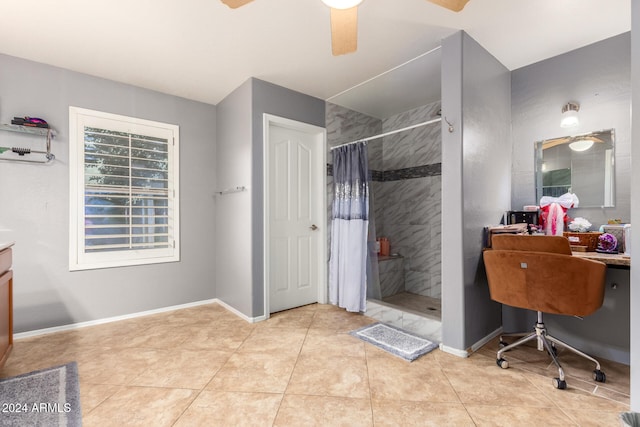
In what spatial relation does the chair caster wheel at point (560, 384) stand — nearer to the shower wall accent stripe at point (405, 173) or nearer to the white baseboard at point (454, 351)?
the white baseboard at point (454, 351)

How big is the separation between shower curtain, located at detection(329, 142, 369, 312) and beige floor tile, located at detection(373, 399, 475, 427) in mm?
1505

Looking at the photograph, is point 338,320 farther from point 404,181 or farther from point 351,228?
point 404,181

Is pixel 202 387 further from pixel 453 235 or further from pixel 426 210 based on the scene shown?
pixel 426 210

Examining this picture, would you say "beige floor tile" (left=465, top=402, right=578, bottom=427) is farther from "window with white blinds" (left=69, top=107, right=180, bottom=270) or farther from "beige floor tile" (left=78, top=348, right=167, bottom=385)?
"window with white blinds" (left=69, top=107, right=180, bottom=270)

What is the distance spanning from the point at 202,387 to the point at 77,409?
2.16 ft

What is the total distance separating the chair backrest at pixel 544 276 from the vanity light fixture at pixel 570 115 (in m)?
1.24

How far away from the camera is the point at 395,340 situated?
2578 mm

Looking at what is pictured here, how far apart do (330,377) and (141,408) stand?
114cm

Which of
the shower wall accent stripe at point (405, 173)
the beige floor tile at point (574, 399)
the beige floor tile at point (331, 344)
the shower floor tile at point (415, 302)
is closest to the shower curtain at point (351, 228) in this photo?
the shower wall accent stripe at point (405, 173)

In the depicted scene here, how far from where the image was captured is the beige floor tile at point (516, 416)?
1555 mm

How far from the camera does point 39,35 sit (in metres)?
2.33

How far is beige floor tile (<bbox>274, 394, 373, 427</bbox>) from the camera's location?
1564 millimetres

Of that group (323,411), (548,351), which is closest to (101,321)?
(323,411)

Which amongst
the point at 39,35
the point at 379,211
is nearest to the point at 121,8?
the point at 39,35
